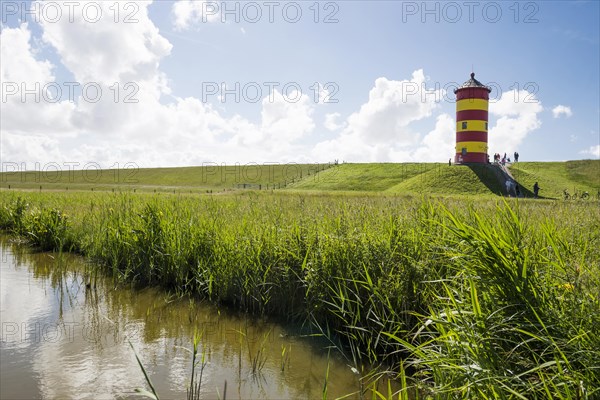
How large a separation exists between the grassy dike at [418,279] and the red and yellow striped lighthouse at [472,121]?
40871 millimetres

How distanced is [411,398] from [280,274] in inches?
99.2

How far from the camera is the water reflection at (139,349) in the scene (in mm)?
3854

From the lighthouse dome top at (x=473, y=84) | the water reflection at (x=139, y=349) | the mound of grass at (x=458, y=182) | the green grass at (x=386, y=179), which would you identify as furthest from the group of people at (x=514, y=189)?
the water reflection at (x=139, y=349)

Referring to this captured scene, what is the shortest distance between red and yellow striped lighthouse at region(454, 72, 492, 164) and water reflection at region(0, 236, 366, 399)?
4482 centimetres

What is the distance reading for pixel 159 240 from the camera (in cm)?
746

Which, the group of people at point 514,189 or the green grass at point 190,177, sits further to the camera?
the green grass at point 190,177

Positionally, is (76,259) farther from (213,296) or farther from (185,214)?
(213,296)

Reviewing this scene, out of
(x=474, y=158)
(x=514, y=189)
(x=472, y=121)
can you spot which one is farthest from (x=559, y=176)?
(x=472, y=121)

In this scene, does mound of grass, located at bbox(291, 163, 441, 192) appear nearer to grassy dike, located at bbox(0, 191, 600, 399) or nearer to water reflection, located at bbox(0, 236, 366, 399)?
grassy dike, located at bbox(0, 191, 600, 399)

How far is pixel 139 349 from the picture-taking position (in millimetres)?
4668

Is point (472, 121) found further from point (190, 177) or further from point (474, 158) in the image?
point (190, 177)

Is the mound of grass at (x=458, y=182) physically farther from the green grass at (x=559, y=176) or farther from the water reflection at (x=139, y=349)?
the water reflection at (x=139, y=349)

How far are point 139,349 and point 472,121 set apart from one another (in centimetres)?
4614

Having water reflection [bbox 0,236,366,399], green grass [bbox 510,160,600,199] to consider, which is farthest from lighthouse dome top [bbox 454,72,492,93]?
water reflection [bbox 0,236,366,399]
